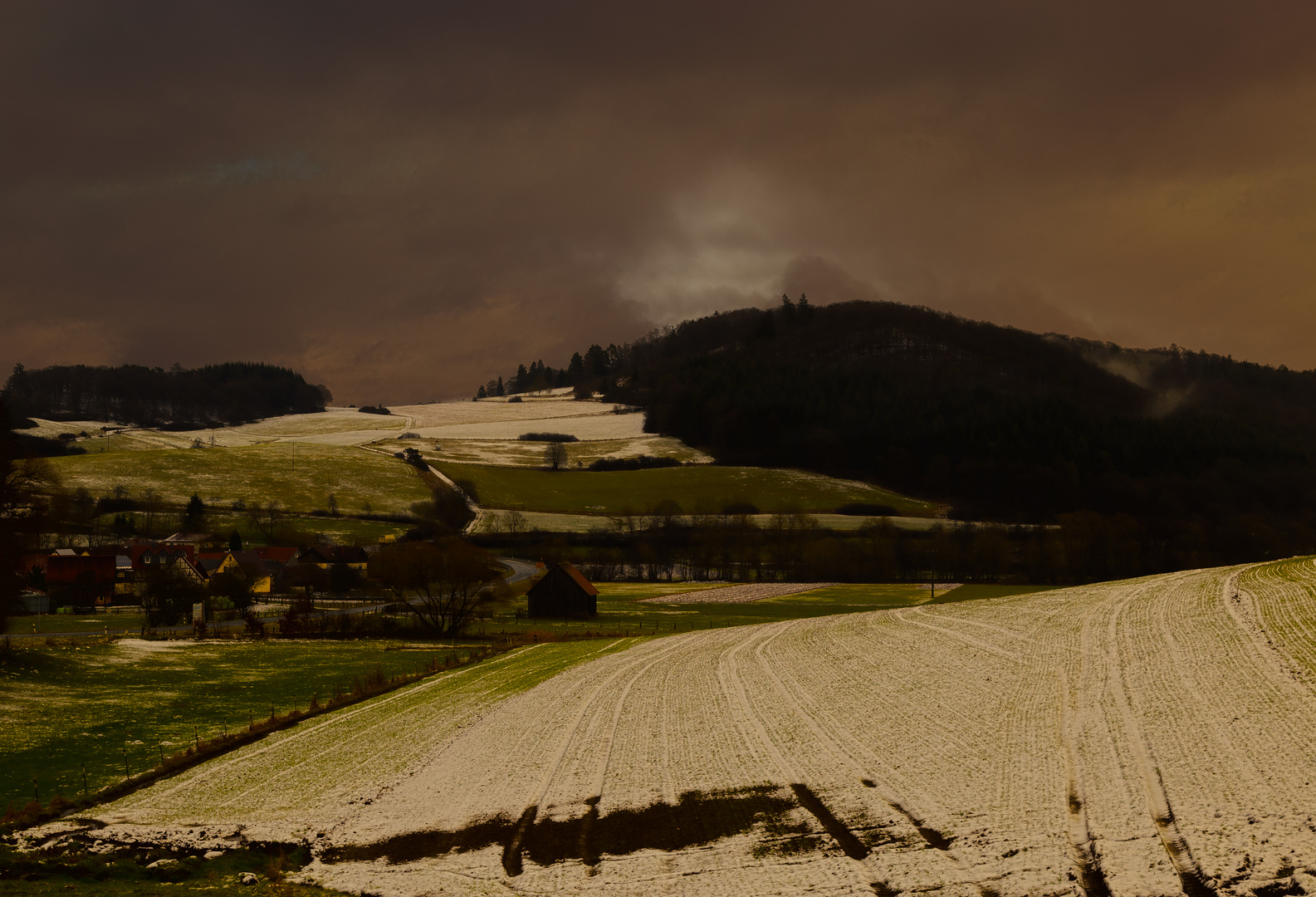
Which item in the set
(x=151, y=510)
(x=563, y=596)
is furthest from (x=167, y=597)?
(x=151, y=510)

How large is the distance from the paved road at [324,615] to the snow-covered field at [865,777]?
47316mm

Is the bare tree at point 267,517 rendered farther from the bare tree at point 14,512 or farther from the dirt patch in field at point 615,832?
the dirt patch in field at point 615,832

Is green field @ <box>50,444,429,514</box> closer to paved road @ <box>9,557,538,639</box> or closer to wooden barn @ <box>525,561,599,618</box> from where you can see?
paved road @ <box>9,557,538,639</box>

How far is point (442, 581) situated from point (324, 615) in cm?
2114

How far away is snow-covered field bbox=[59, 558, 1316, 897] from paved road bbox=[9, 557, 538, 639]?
155 ft

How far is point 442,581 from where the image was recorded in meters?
76.8

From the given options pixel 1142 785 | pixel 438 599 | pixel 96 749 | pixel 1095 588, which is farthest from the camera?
pixel 438 599

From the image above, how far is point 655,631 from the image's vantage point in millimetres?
73250

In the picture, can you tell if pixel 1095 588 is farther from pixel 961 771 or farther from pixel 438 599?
pixel 438 599

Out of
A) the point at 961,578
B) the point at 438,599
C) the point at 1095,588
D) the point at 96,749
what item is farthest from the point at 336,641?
the point at 961,578

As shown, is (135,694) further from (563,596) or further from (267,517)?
(267,517)

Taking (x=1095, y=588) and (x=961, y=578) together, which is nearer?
(x=1095, y=588)

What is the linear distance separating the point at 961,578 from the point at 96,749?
12256 centimetres

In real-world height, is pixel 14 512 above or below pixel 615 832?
above
